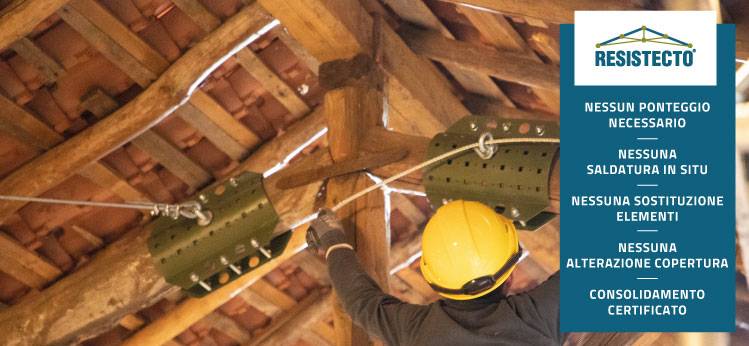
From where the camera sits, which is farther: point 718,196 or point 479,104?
point 479,104

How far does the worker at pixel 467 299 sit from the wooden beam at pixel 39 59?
1779mm

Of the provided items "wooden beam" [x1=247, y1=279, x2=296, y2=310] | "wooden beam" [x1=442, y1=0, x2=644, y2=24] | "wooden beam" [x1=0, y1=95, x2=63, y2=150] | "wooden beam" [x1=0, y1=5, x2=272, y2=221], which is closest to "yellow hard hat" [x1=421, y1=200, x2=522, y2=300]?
"wooden beam" [x1=442, y1=0, x2=644, y2=24]

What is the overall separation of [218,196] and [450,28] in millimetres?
1145

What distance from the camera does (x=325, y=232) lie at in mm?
2553

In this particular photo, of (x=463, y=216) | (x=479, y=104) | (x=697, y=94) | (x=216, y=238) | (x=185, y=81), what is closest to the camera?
(x=697, y=94)

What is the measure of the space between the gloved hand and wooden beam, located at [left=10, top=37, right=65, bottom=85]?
1.44 metres

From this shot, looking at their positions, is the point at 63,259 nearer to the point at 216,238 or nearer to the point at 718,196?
the point at 216,238

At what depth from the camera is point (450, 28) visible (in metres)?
3.69

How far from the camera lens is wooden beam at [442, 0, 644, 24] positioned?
9.01 feet

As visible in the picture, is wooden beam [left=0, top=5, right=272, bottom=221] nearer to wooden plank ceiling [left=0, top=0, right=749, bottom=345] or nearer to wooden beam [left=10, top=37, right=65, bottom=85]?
wooden plank ceiling [left=0, top=0, right=749, bottom=345]

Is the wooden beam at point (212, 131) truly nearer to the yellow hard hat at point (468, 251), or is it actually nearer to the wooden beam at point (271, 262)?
the wooden beam at point (271, 262)

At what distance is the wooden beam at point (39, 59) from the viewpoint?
3555mm

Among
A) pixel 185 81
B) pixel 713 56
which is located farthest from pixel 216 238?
pixel 713 56

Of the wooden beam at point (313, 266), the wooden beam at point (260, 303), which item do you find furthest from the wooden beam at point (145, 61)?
the wooden beam at point (260, 303)
